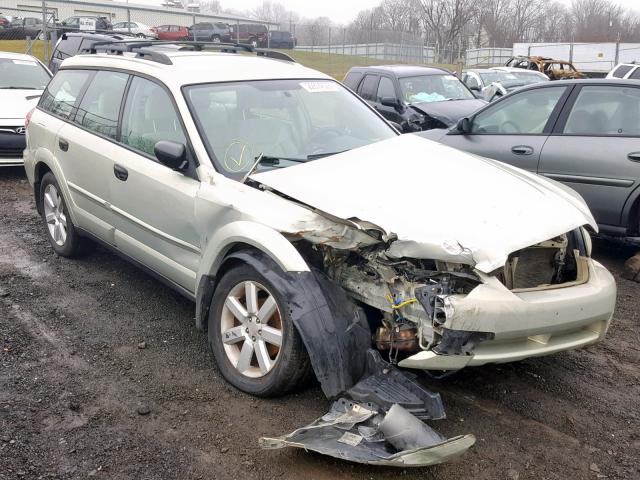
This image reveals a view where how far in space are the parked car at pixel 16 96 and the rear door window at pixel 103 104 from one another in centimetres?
418

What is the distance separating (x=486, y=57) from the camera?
42.5 m

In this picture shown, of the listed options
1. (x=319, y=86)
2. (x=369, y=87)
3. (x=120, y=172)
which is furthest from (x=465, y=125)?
(x=369, y=87)

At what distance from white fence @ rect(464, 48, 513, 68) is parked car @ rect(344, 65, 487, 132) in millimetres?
32684

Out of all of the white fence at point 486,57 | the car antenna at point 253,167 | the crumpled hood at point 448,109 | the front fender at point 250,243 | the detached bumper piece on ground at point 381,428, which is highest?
the white fence at point 486,57

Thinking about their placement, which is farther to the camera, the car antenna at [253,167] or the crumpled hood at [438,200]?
the car antenna at [253,167]

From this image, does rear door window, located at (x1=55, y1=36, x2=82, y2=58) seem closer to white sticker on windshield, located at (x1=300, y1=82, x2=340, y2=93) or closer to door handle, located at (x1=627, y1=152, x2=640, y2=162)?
white sticker on windshield, located at (x1=300, y1=82, x2=340, y2=93)

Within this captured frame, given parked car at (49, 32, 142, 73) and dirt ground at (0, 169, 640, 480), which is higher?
parked car at (49, 32, 142, 73)

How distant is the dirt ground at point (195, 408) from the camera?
3051 millimetres

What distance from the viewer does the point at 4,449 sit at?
3.12 metres

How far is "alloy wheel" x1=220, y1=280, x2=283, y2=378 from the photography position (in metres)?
3.51

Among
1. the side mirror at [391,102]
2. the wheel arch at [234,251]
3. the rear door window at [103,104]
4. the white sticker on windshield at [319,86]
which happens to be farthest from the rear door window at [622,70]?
the wheel arch at [234,251]

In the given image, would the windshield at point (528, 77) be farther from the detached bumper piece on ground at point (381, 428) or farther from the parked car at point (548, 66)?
the detached bumper piece on ground at point (381, 428)

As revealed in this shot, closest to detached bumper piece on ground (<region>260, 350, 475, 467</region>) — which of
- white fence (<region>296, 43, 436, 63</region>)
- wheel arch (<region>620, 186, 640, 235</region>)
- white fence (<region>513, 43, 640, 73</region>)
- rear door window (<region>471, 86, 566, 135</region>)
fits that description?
wheel arch (<region>620, 186, 640, 235</region>)

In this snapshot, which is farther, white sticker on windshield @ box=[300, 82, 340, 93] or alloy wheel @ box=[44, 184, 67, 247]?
alloy wheel @ box=[44, 184, 67, 247]
